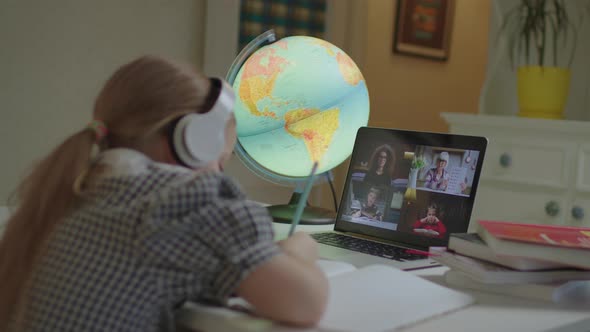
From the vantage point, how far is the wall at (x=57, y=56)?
2.63 meters

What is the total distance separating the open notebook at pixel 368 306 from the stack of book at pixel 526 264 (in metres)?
0.10

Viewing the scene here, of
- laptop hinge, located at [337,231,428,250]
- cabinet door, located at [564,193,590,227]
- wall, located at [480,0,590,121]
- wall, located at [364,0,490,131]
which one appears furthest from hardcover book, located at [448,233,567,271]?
wall, located at [364,0,490,131]

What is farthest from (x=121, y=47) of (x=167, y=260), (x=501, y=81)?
(x=167, y=260)

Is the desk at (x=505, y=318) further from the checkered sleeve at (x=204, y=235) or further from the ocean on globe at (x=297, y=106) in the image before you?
the ocean on globe at (x=297, y=106)

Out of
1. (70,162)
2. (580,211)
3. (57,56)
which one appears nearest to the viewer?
(70,162)

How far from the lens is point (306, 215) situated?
190 cm

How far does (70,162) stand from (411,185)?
839 millimetres

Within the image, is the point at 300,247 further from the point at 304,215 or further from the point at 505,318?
the point at 304,215

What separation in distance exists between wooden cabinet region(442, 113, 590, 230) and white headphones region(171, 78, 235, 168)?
1.84 meters

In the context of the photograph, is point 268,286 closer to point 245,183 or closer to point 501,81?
point 245,183

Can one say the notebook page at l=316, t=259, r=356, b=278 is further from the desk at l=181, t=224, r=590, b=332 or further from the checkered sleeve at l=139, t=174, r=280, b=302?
the checkered sleeve at l=139, t=174, r=280, b=302

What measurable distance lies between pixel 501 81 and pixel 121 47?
5.32 ft

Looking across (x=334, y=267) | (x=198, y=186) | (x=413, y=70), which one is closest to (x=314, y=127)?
(x=334, y=267)

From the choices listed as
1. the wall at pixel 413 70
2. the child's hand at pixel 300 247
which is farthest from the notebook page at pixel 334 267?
the wall at pixel 413 70
